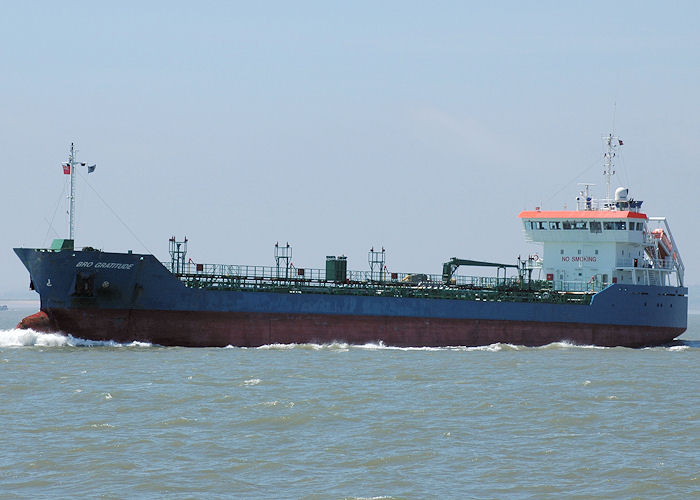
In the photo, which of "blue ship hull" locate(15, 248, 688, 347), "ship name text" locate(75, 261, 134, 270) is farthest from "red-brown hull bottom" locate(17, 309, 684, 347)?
"ship name text" locate(75, 261, 134, 270)

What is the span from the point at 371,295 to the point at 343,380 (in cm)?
1489

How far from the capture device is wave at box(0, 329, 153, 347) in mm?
39750

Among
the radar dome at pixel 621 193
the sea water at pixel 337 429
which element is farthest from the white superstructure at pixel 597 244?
the sea water at pixel 337 429

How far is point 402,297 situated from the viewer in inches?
1827

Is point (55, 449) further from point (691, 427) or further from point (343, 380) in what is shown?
point (691, 427)

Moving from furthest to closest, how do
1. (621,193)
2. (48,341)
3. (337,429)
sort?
(621,193)
(48,341)
(337,429)

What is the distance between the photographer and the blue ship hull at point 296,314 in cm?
3956

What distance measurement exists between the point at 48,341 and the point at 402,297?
53.3 feet

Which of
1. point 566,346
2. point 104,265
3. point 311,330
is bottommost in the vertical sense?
point 566,346

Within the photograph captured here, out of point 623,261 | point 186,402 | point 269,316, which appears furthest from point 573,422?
point 623,261

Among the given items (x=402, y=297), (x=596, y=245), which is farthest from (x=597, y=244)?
(x=402, y=297)

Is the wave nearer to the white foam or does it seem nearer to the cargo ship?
the cargo ship

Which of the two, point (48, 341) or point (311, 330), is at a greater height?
point (311, 330)

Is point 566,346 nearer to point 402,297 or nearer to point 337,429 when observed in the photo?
point 402,297
